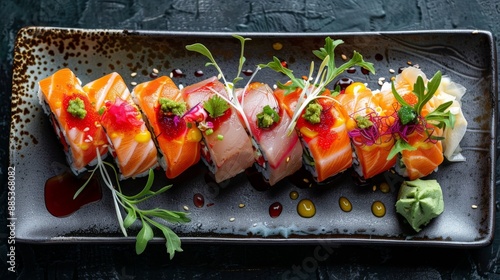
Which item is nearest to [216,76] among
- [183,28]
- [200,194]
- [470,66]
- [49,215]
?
[183,28]

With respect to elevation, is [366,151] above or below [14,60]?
below

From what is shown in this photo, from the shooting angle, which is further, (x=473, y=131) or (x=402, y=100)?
(x=473, y=131)

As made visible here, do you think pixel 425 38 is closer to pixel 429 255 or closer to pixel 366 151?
pixel 366 151

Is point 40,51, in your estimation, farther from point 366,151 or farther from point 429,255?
point 429,255

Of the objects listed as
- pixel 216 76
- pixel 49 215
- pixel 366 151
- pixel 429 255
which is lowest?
pixel 429 255

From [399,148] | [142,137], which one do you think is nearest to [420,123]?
[399,148]

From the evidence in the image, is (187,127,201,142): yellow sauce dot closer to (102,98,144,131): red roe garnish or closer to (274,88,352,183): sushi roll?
(102,98,144,131): red roe garnish

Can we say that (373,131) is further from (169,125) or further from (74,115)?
(74,115)
